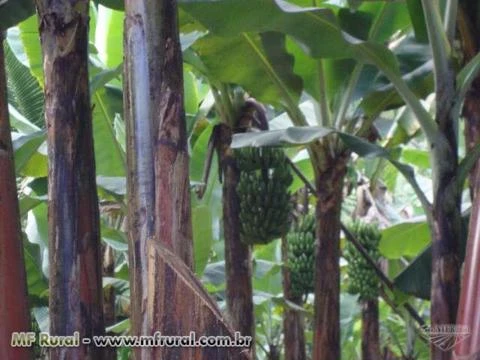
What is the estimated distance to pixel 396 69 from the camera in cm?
135

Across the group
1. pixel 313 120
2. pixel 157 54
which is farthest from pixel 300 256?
pixel 157 54

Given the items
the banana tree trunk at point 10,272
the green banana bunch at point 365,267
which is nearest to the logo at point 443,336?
the banana tree trunk at point 10,272

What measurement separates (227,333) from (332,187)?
39.6 inches

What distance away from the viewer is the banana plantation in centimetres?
65

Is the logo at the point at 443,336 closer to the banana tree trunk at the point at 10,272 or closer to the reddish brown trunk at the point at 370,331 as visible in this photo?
the banana tree trunk at the point at 10,272

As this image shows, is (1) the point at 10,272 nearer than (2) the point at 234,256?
Yes

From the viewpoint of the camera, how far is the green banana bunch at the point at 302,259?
2.49m

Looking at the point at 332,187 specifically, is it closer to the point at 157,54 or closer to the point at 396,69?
the point at 396,69

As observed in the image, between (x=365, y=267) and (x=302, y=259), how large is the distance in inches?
9.0

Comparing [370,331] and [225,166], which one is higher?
[225,166]

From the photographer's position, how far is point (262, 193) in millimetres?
1835

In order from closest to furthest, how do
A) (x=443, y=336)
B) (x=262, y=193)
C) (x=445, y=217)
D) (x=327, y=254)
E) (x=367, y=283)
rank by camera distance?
(x=443, y=336) → (x=445, y=217) → (x=327, y=254) → (x=262, y=193) → (x=367, y=283)

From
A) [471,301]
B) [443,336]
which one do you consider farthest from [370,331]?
[471,301]

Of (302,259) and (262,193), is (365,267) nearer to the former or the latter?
(302,259)
